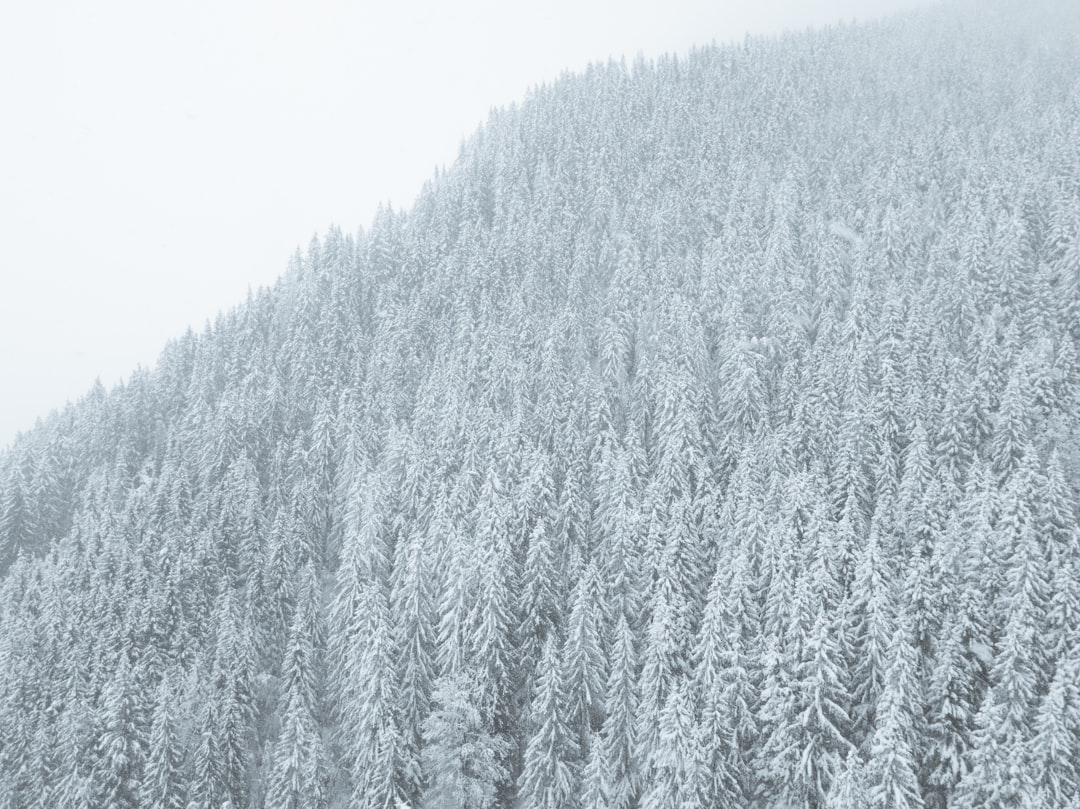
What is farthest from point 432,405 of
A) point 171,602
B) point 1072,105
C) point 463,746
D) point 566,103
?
point 1072,105

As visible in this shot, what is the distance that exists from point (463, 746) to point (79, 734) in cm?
2501

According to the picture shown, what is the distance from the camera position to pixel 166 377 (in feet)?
305

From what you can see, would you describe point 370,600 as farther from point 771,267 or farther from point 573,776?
point 771,267

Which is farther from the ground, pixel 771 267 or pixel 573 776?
pixel 771 267

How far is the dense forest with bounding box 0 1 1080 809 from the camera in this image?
3553 centimetres

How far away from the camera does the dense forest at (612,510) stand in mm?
35531

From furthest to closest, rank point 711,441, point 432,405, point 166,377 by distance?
point 166,377 → point 432,405 → point 711,441

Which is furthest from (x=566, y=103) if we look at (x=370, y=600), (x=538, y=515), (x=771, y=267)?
(x=370, y=600)

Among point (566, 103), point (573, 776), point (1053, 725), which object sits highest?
point (566, 103)

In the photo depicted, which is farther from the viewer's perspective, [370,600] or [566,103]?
[566,103]

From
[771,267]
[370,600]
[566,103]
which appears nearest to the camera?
[370,600]

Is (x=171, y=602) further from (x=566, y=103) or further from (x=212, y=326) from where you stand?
(x=566, y=103)

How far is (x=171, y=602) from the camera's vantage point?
5409 centimetres

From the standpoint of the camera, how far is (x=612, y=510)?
51406 millimetres
